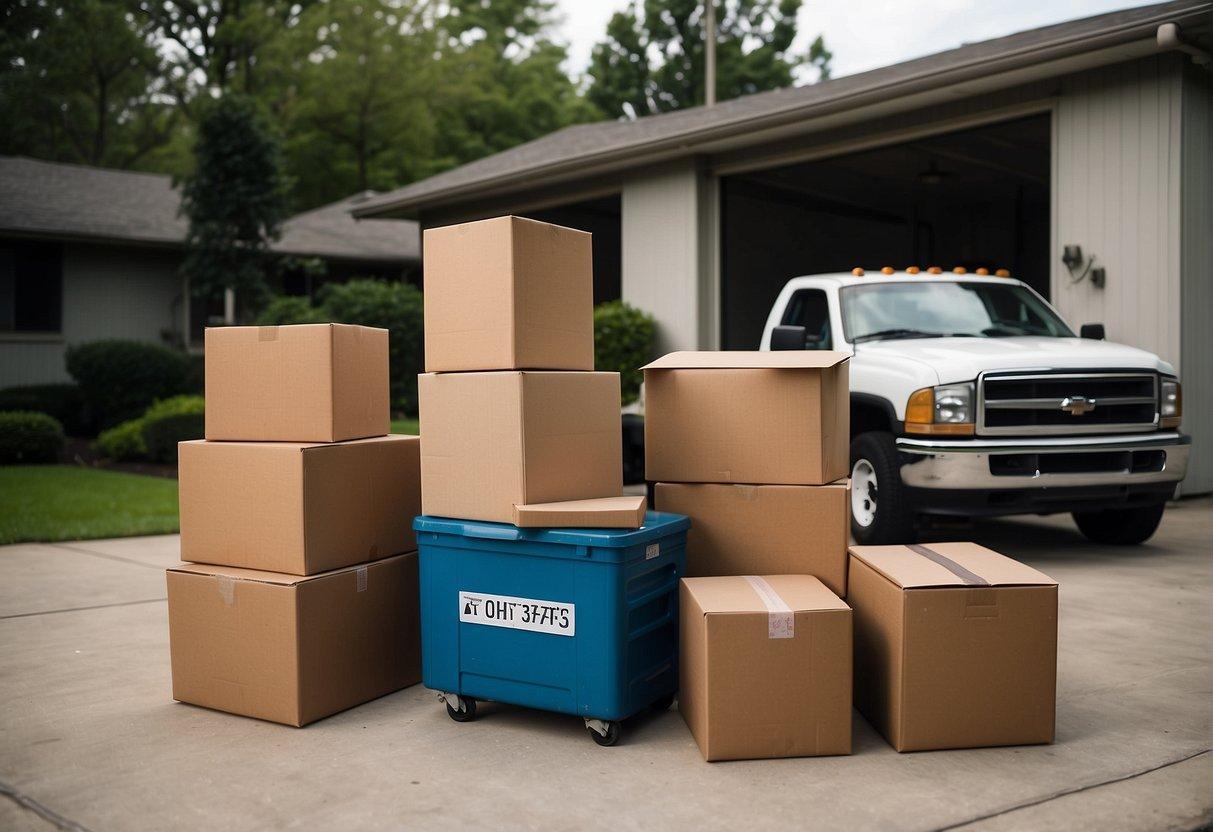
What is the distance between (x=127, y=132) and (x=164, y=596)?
109ft

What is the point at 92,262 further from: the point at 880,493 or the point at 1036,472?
the point at 1036,472

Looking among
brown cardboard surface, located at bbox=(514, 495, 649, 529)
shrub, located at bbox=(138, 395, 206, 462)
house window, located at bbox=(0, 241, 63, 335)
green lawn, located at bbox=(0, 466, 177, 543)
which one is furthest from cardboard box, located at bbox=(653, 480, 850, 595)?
house window, located at bbox=(0, 241, 63, 335)

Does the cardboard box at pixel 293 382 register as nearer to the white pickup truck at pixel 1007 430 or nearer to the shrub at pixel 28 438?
the white pickup truck at pixel 1007 430

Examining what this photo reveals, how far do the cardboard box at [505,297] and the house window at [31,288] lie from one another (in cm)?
1814

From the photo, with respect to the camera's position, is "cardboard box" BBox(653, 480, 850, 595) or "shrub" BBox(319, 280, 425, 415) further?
"shrub" BBox(319, 280, 425, 415)

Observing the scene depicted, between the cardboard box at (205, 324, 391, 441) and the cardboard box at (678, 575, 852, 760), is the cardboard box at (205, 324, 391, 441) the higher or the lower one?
the higher one

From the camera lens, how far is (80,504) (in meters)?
9.74

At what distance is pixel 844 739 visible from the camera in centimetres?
342

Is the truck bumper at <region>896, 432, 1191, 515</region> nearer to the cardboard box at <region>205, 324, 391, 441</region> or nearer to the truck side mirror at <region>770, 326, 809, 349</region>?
the truck side mirror at <region>770, 326, 809, 349</region>

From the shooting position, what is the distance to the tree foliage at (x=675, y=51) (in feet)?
141

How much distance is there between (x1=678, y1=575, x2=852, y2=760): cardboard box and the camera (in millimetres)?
3379

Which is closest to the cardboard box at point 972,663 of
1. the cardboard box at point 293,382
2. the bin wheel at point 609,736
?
the bin wheel at point 609,736

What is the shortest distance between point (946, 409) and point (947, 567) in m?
2.83

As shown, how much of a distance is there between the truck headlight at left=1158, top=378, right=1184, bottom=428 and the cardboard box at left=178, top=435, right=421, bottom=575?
492cm
